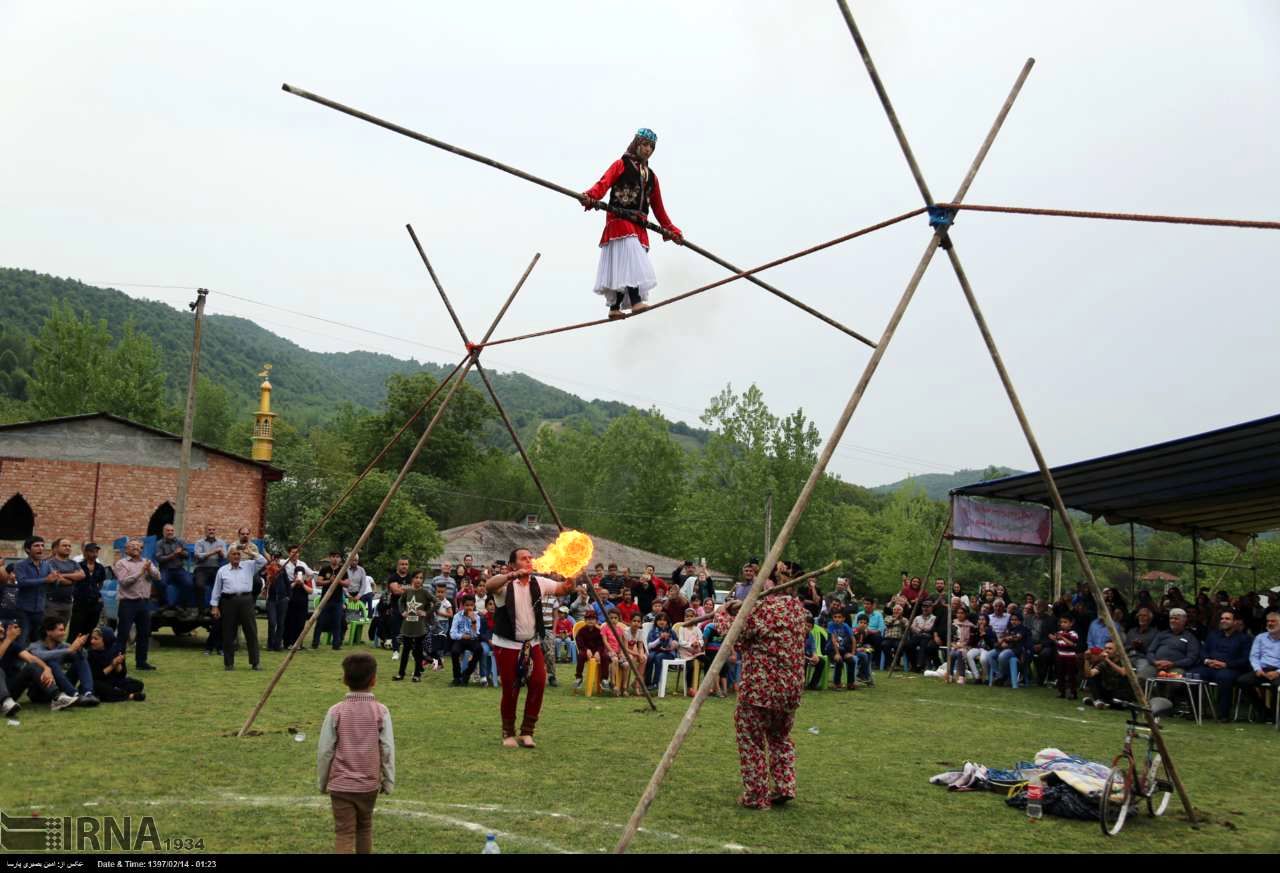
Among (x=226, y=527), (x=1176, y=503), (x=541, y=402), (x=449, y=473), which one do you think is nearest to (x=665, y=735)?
(x=1176, y=503)

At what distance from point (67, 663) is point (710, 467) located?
4143cm

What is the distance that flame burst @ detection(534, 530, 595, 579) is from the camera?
10.2m

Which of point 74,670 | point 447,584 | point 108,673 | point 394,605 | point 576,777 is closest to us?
point 576,777

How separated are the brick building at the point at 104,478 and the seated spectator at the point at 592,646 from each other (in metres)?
14.9

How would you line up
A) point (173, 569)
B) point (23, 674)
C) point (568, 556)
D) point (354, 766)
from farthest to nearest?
point (173, 569) < point (568, 556) < point (23, 674) < point (354, 766)

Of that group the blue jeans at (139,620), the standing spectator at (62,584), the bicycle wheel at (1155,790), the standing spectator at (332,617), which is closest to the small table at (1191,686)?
the bicycle wheel at (1155,790)

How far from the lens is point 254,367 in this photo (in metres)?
104

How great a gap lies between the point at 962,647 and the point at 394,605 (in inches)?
369

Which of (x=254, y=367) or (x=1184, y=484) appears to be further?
(x=254, y=367)

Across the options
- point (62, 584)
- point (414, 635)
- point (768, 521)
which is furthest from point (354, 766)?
point (768, 521)

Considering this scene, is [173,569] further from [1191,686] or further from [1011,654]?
[1191,686]

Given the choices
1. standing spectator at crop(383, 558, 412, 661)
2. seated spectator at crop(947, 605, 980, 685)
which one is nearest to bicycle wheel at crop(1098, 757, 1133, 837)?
seated spectator at crop(947, 605, 980, 685)

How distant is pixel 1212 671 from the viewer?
13664mm

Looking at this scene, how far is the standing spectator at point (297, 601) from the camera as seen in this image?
1686 centimetres
